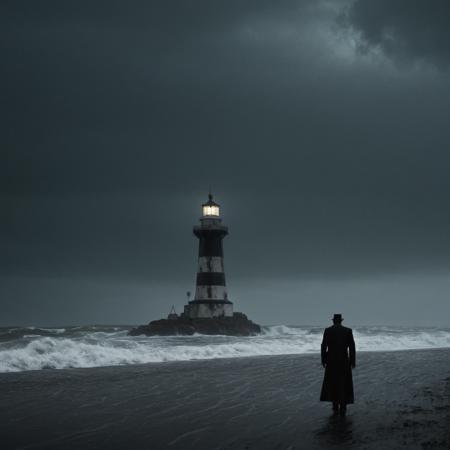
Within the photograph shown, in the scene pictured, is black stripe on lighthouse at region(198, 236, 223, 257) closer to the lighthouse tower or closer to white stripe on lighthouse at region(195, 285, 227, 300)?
the lighthouse tower

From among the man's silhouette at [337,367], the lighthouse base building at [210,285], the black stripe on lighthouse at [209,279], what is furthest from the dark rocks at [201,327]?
A: the man's silhouette at [337,367]

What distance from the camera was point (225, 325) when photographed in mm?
57656

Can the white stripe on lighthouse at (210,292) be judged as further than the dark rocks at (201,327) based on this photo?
No

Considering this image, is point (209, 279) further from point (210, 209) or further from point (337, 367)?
point (337, 367)

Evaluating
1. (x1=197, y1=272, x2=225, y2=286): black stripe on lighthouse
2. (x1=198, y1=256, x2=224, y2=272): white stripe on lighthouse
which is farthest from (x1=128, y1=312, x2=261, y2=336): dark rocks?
(x1=198, y1=256, x2=224, y2=272): white stripe on lighthouse

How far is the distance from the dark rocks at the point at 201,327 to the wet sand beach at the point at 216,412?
123 feet

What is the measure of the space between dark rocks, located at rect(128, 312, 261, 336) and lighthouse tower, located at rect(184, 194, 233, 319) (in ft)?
2.42

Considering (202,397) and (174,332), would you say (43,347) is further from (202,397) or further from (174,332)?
(174,332)

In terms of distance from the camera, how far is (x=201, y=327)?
2242 inches

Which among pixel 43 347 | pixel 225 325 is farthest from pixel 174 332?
pixel 43 347

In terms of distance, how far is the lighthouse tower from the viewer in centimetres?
5559

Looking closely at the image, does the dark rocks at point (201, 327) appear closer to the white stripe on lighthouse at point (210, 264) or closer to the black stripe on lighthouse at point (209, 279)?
the black stripe on lighthouse at point (209, 279)

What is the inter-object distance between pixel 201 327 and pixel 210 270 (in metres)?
5.14

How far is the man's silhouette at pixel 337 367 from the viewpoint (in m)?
11.3
